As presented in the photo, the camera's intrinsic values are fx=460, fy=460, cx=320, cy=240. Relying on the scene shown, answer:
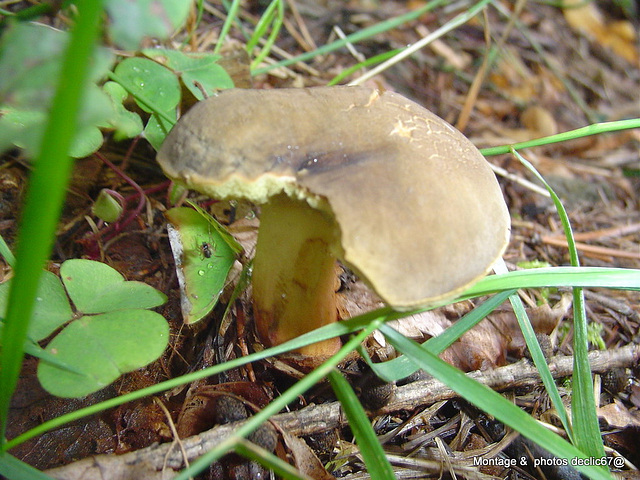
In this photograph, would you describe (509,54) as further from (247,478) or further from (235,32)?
(247,478)

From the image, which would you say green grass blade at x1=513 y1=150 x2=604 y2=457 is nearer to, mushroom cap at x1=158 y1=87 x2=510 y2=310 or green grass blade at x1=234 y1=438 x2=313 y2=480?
mushroom cap at x1=158 y1=87 x2=510 y2=310

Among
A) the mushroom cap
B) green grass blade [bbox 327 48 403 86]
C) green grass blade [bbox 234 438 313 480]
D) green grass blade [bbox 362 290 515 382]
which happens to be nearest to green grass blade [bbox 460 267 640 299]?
green grass blade [bbox 362 290 515 382]

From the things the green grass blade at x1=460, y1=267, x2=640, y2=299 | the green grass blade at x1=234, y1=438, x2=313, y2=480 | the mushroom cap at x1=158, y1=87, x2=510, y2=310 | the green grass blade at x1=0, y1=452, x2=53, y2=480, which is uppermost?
the mushroom cap at x1=158, y1=87, x2=510, y2=310

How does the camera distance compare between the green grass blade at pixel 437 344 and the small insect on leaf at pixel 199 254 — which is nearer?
the green grass blade at pixel 437 344

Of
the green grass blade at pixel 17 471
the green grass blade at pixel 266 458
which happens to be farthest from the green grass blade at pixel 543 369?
the green grass blade at pixel 17 471

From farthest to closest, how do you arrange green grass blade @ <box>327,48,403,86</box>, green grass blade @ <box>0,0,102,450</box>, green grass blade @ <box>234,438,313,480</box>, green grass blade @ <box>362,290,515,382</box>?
green grass blade @ <box>327,48,403,86</box>
green grass blade @ <box>362,290,515,382</box>
green grass blade @ <box>234,438,313,480</box>
green grass blade @ <box>0,0,102,450</box>

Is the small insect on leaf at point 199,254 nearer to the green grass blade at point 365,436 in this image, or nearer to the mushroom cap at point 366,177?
the mushroom cap at point 366,177

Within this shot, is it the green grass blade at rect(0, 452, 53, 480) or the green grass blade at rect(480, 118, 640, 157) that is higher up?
the green grass blade at rect(480, 118, 640, 157)
